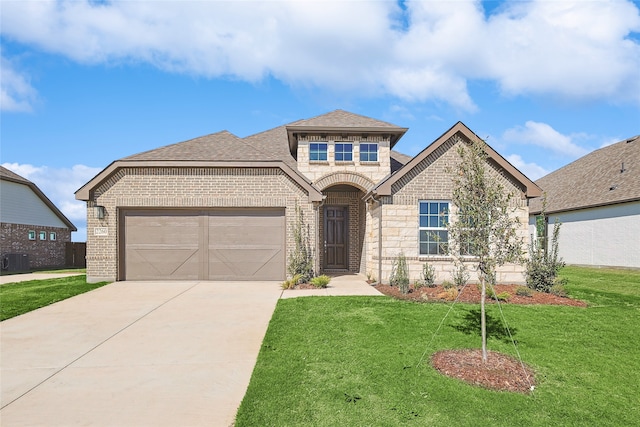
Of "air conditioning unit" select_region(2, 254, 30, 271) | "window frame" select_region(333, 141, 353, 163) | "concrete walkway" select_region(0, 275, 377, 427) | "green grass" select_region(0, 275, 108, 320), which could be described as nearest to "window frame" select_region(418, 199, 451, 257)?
"window frame" select_region(333, 141, 353, 163)

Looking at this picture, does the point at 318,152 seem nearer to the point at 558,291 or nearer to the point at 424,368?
the point at 558,291

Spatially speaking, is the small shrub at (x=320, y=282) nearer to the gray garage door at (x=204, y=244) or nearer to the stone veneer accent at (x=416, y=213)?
the gray garage door at (x=204, y=244)

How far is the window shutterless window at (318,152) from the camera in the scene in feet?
53.8

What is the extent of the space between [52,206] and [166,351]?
23.0m

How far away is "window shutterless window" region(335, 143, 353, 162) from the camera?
16.5m

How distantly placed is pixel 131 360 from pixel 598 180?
1041 inches

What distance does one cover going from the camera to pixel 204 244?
1405 cm

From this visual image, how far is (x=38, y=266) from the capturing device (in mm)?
22844

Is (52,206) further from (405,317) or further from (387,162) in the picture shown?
(405,317)

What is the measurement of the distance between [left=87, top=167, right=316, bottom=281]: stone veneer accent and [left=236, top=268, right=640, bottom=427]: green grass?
17.1ft

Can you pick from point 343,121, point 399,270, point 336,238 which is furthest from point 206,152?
point 399,270

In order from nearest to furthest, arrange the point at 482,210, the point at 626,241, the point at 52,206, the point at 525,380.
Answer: the point at 525,380 → the point at 482,210 → the point at 626,241 → the point at 52,206

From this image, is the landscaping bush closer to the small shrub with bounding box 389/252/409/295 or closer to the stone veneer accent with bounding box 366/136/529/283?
the stone veneer accent with bounding box 366/136/529/283

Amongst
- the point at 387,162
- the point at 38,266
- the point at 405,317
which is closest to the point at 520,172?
the point at 387,162
